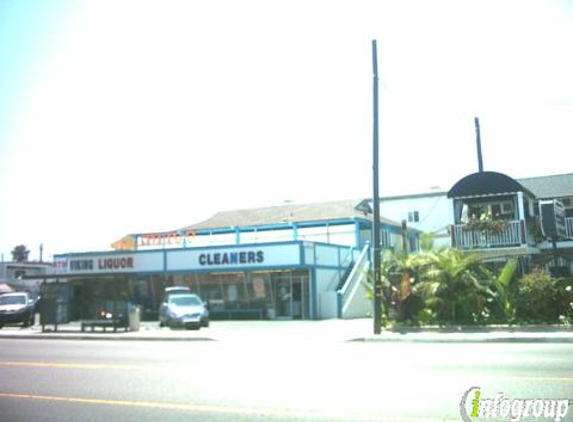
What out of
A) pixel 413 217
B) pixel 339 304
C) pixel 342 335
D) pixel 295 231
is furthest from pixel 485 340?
pixel 413 217

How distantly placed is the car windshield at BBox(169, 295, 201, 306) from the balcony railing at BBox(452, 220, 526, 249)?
13022 mm

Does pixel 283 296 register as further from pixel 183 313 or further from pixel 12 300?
pixel 12 300

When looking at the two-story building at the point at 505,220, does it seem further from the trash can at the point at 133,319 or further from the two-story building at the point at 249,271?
the trash can at the point at 133,319

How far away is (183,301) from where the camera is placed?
2777 cm

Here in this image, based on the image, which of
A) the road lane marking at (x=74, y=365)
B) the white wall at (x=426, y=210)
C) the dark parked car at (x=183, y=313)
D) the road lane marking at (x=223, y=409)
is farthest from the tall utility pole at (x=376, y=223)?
the white wall at (x=426, y=210)

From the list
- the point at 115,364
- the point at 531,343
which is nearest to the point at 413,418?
the point at 115,364

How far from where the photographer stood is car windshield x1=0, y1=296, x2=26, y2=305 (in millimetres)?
30948

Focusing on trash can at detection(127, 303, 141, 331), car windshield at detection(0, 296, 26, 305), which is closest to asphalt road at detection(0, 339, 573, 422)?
trash can at detection(127, 303, 141, 331)

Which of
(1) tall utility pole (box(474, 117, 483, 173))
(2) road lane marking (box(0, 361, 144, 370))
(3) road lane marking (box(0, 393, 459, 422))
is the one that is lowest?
(2) road lane marking (box(0, 361, 144, 370))

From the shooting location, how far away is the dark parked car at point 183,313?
87.2 feet

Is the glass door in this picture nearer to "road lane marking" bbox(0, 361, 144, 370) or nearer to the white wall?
the white wall

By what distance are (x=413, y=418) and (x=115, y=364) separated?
26.9ft

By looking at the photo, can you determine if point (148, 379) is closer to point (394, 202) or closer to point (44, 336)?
point (44, 336)

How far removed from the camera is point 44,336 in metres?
24.4
